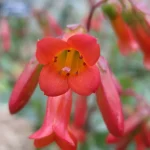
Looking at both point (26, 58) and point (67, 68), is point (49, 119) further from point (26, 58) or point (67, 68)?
point (26, 58)

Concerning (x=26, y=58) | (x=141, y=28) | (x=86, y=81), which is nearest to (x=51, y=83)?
(x=86, y=81)

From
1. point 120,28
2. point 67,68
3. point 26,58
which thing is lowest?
point 26,58

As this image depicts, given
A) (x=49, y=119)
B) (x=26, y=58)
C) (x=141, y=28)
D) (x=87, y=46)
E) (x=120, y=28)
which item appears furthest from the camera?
(x=26, y=58)

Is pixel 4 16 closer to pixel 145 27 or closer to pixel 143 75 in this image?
pixel 143 75

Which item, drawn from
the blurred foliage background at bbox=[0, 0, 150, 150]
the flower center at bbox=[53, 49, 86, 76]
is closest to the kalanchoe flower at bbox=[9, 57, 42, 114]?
the flower center at bbox=[53, 49, 86, 76]

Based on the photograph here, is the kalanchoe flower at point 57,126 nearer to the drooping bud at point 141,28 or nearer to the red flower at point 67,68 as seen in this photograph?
the red flower at point 67,68

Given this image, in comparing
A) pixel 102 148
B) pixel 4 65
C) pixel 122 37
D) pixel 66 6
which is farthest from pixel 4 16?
pixel 122 37

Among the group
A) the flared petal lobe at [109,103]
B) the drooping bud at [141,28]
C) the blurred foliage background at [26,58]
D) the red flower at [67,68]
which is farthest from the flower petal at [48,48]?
the blurred foliage background at [26,58]
